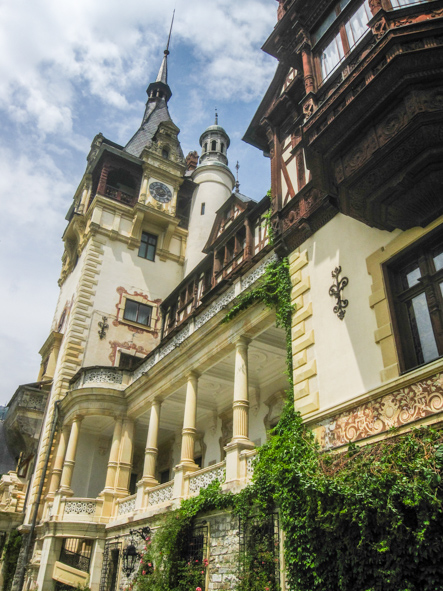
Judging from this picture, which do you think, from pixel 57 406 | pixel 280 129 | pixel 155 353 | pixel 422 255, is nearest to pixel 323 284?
pixel 422 255

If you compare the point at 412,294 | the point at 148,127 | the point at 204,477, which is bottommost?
the point at 204,477

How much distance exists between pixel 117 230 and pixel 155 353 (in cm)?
1176

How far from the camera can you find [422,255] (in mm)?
9312

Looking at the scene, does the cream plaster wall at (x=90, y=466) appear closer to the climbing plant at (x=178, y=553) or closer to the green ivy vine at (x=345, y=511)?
the climbing plant at (x=178, y=553)

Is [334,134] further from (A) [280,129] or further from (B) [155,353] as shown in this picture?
(B) [155,353]

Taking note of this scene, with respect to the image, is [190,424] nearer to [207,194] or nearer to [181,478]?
[181,478]

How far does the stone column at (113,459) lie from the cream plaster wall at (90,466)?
3087 mm

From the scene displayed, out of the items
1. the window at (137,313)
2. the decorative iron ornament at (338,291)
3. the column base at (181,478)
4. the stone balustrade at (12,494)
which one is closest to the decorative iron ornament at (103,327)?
the window at (137,313)

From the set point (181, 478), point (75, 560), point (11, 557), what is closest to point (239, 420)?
point (181, 478)

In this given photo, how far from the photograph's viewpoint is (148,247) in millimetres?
30969

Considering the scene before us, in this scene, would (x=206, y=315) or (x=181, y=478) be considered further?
(x=206, y=315)

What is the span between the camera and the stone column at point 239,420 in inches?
491

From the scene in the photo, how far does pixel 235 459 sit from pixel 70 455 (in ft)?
36.7

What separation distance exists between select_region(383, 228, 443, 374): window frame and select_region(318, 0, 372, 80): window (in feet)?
16.6
